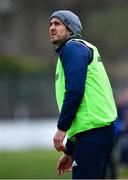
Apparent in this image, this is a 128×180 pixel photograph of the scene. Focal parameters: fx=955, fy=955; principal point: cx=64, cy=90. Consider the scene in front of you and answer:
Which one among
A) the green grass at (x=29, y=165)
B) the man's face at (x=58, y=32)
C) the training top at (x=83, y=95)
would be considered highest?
the man's face at (x=58, y=32)

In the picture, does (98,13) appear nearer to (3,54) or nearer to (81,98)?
(3,54)

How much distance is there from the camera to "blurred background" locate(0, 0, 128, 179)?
17953mm

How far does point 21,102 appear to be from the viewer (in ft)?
101

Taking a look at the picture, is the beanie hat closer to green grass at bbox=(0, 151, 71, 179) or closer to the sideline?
green grass at bbox=(0, 151, 71, 179)

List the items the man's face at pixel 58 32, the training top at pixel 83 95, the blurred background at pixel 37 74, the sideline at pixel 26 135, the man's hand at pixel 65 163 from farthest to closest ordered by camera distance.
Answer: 1. the sideline at pixel 26 135
2. the blurred background at pixel 37 74
3. the man's hand at pixel 65 163
4. the man's face at pixel 58 32
5. the training top at pixel 83 95

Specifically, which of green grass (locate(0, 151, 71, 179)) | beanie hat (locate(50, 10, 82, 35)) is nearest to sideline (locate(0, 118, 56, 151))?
green grass (locate(0, 151, 71, 179))

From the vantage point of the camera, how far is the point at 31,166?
58.9 feet

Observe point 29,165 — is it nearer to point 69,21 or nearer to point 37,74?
point 69,21

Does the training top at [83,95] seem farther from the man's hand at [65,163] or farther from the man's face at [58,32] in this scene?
the man's hand at [65,163]

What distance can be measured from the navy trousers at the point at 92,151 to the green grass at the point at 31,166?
7.36 m

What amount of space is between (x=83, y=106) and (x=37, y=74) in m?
24.5

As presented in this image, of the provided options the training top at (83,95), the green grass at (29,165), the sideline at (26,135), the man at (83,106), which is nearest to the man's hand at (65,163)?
the man at (83,106)

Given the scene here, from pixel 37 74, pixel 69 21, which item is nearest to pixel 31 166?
pixel 69 21

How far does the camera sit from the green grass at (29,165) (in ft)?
51.0
